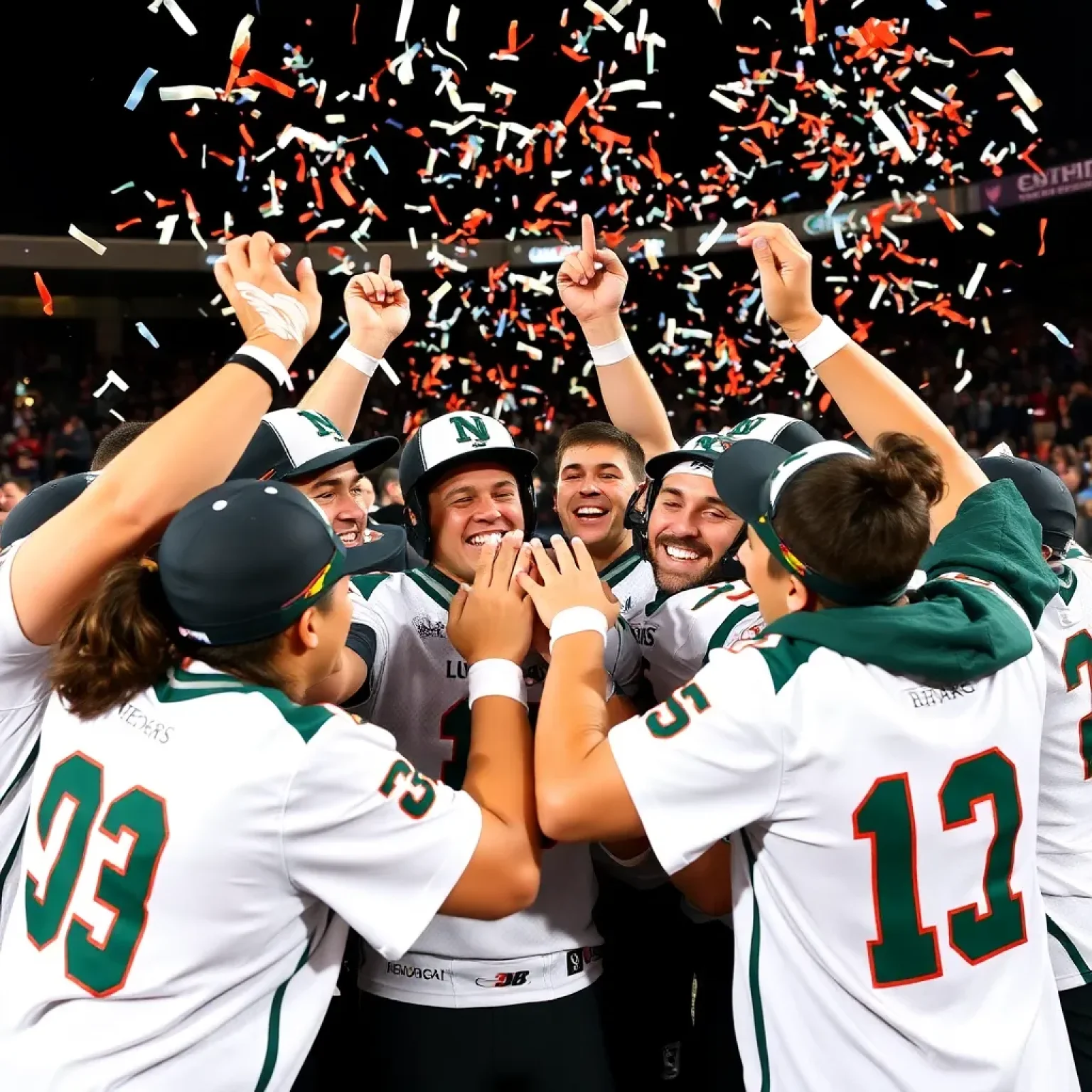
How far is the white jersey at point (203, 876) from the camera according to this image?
5.94 ft

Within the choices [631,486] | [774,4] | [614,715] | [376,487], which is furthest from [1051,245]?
[614,715]

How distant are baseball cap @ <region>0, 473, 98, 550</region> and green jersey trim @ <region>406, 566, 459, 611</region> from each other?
91 centimetres

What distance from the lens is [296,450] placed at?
10.9 feet

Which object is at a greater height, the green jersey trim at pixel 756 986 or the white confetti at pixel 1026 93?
the white confetti at pixel 1026 93

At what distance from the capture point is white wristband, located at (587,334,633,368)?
4.07 metres

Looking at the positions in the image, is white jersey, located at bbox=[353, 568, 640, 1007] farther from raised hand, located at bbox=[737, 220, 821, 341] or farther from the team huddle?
raised hand, located at bbox=[737, 220, 821, 341]

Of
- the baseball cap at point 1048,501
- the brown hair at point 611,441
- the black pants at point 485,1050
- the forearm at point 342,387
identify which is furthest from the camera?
the brown hair at point 611,441

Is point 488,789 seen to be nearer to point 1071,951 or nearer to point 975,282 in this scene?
point 1071,951

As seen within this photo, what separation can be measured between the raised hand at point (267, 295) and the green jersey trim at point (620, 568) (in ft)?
4.73

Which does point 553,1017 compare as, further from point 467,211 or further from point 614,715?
point 467,211

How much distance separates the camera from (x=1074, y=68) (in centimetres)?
1855

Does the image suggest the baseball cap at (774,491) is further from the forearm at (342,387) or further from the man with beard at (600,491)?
the forearm at (342,387)

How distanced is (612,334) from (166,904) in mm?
2808

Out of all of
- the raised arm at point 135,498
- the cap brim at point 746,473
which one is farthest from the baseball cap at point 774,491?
the raised arm at point 135,498
